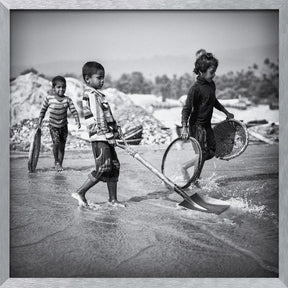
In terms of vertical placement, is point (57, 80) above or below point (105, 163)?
above

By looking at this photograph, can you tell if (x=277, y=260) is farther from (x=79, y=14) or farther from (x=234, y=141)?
(x=79, y=14)

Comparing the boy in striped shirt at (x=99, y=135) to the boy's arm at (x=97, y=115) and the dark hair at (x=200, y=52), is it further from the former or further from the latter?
the dark hair at (x=200, y=52)

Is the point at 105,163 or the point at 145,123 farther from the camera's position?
the point at 145,123

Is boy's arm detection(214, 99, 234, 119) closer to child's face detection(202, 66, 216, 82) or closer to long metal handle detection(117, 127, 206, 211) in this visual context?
child's face detection(202, 66, 216, 82)

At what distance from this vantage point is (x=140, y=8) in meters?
3.18

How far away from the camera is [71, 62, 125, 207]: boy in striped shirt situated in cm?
319

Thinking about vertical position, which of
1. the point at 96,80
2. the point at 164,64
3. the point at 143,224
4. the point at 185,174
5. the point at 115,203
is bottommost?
the point at 143,224

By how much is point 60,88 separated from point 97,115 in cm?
39

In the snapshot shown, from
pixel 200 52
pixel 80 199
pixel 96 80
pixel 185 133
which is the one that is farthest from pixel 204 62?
pixel 80 199

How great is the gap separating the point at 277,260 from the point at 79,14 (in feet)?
8.16

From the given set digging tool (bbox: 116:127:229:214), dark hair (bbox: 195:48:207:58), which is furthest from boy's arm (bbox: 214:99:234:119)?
digging tool (bbox: 116:127:229:214)

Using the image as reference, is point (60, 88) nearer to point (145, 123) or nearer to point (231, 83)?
point (145, 123)

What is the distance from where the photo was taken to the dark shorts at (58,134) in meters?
3.29

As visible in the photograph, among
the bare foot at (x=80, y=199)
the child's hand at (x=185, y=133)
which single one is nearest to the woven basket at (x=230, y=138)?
the child's hand at (x=185, y=133)
